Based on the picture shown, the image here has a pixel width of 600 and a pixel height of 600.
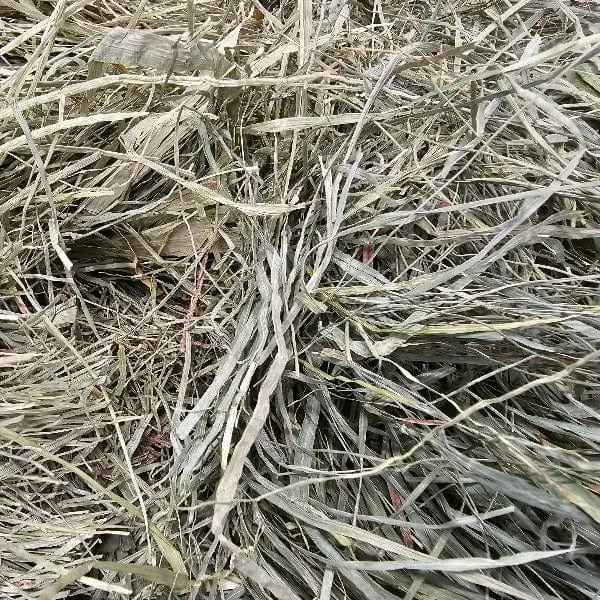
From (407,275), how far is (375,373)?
0.35 ft

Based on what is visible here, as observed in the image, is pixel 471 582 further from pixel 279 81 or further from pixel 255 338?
pixel 279 81

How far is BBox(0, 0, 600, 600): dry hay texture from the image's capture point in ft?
1.79

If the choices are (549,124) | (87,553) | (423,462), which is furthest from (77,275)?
(549,124)

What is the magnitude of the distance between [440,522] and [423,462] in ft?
0.22

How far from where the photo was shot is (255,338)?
2.02ft

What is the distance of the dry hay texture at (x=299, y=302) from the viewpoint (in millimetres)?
545

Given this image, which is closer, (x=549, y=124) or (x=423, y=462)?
(x=423, y=462)

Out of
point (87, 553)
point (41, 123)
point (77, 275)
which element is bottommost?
point (87, 553)

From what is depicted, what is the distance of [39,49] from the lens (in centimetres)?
67

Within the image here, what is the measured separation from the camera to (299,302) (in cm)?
59

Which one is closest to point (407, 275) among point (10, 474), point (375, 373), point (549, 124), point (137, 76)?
point (375, 373)

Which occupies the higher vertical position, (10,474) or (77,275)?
(77,275)

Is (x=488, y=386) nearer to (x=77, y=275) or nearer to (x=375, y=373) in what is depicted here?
(x=375, y=373)

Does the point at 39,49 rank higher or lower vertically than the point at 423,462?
higher
